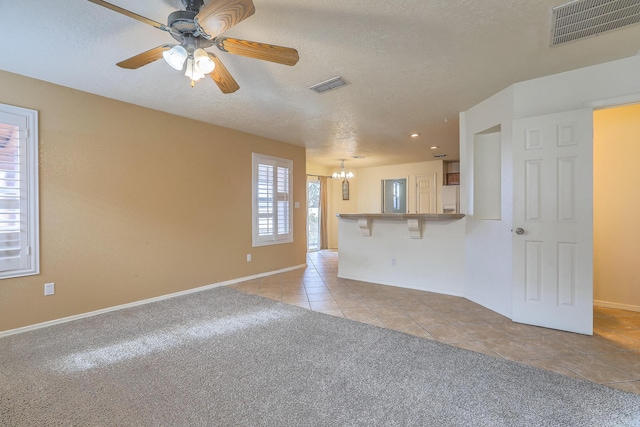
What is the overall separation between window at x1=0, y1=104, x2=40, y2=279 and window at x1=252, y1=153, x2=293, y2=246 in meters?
2.73

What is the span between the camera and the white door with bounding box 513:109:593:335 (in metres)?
2.57

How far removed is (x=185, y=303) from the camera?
3568 millimetres

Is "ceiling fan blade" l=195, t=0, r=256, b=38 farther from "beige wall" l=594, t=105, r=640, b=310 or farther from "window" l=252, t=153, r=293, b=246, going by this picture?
"beige wall" l=594, t=105, r=640, b=310

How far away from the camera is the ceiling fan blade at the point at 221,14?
140 centimetres

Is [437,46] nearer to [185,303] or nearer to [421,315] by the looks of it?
[421,315]

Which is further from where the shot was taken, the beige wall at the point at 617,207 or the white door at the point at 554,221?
the beige wall at the point at 617,207

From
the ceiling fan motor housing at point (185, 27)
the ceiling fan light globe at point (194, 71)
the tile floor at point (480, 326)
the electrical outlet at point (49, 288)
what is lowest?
the tile floor at point (480, 326)

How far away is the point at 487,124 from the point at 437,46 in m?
1.52

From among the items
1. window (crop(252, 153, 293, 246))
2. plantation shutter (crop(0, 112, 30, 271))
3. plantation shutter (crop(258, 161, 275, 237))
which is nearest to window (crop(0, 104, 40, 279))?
plantation shutter (crop(0, 112, 30, 271))

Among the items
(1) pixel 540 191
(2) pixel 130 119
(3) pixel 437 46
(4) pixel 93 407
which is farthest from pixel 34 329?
(1) pixel 540 191

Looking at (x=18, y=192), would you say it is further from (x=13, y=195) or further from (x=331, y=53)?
(x=331, y=53)

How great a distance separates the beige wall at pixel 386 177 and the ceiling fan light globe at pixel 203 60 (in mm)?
6776

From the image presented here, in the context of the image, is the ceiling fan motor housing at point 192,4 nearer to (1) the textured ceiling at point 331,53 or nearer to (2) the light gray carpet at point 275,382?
(1) the textured ceiling at point 331,53

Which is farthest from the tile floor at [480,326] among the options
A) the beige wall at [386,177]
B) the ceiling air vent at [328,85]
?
the beige wall at [386,177]
